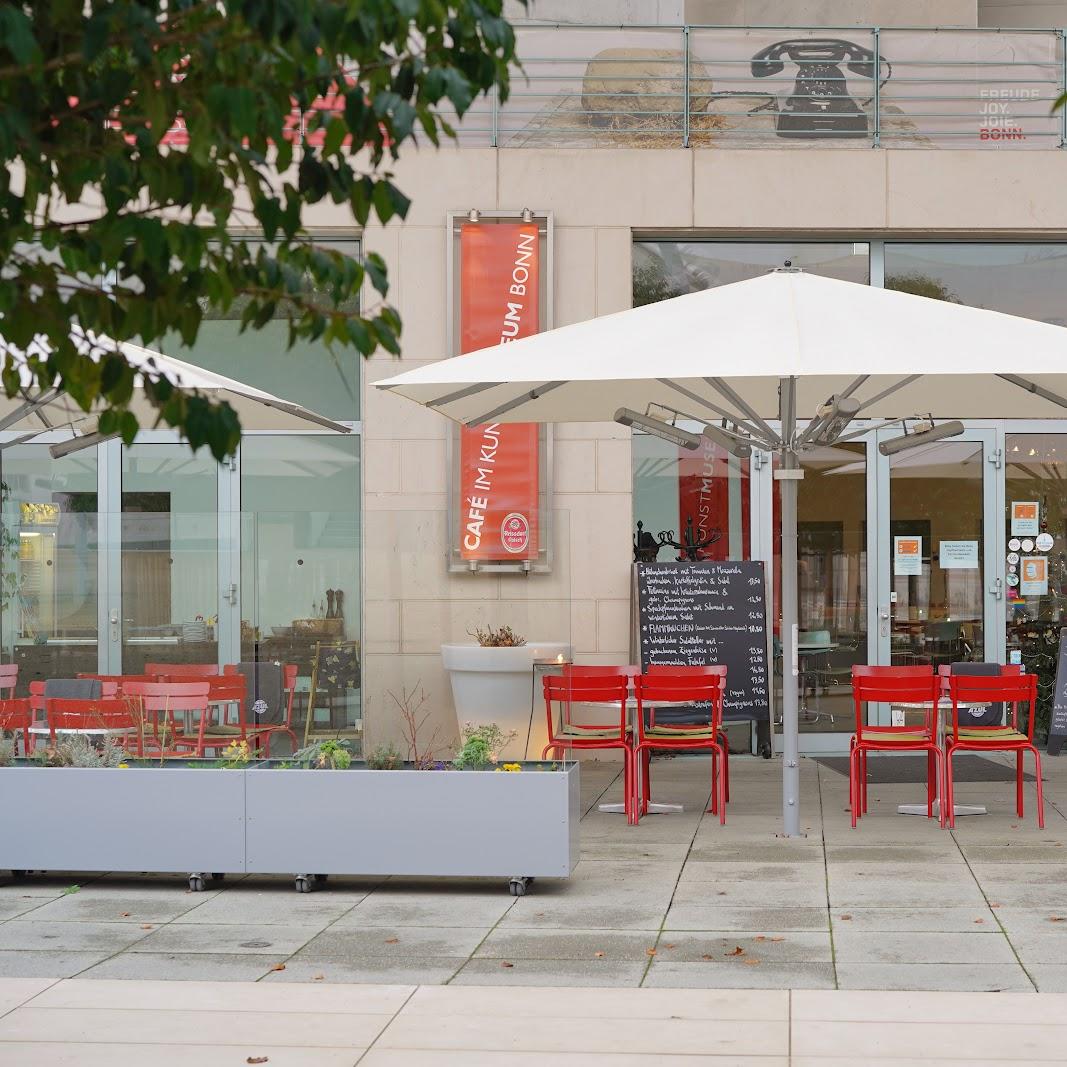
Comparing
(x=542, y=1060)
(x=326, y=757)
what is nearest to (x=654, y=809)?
(x=326, y=757)

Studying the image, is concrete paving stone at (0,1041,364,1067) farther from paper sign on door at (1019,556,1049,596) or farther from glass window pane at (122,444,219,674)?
paper sign on door at (1019,556,1049,596)

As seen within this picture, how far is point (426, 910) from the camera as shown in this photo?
6.52m

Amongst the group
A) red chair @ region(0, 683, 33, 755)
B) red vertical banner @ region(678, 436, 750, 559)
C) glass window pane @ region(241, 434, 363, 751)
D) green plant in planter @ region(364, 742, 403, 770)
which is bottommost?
green plant in planter @ region(364, 742, 403, 770)

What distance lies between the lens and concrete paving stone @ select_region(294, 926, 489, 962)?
575 centimetres

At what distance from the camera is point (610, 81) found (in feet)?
39.3

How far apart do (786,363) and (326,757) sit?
8.95 feet

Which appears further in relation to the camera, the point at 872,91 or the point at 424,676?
the point at 872,91

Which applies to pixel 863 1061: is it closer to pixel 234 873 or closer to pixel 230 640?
pixel 234 873

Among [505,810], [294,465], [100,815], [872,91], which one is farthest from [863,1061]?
[872,91]

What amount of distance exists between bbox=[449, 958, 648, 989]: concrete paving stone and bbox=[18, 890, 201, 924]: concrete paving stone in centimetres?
155

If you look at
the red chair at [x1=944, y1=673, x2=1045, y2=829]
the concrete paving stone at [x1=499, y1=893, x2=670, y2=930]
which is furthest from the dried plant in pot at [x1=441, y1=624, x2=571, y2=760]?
the concrete paving stone at [x1=499, y1=893, x2=670, y2=930]

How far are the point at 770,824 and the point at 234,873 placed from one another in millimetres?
3065

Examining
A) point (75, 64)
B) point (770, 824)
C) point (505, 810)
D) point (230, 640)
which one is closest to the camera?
point (75, 64)

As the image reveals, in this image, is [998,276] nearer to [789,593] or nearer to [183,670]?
[789,593]
